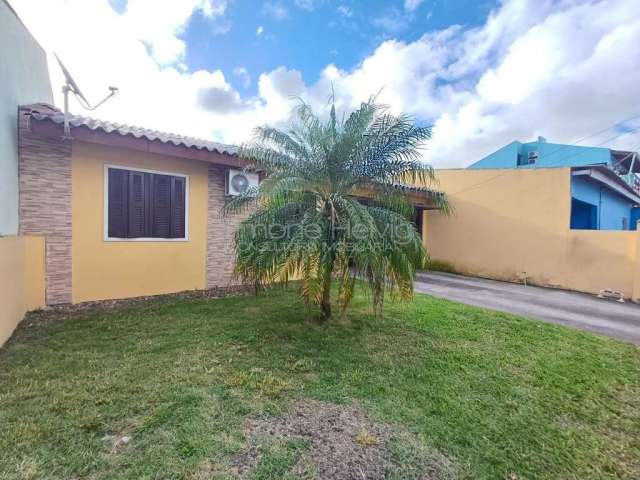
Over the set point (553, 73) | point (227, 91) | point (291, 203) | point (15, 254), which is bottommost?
point (15, 254)

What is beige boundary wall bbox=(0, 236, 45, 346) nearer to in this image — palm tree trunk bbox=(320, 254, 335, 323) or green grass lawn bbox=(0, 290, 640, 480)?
green grass lawn bbox=(0, 290, 640, 480)

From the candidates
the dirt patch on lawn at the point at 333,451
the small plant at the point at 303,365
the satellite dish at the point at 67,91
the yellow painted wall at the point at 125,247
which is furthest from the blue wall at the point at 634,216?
the satellite dish at the point at 67,91

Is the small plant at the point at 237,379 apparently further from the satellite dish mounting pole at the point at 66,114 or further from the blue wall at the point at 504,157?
the blue wall at the point at 504,157

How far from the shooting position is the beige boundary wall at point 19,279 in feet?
14.9

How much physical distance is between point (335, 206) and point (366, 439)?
3447 mm

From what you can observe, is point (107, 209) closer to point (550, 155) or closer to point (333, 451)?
point (333, 451)

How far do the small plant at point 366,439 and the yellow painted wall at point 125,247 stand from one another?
6656mm

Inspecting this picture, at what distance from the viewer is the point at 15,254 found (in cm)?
520

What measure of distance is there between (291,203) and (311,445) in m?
3.64

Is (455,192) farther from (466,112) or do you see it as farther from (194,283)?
(194,283)

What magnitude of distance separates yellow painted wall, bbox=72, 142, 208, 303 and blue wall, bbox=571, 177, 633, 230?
14.4 metres

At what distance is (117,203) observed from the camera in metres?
7.00

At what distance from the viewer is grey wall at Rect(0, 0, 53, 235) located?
503cm

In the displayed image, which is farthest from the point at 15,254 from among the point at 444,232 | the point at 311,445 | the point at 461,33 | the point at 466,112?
the point at 466,112
